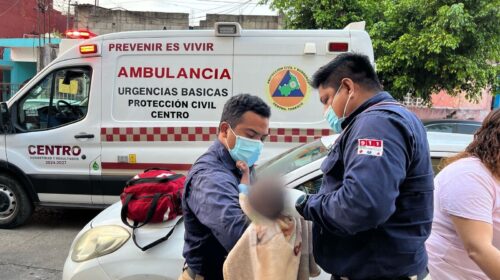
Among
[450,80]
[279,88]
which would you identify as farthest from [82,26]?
[279,88]

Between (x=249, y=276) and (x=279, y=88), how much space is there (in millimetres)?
3522

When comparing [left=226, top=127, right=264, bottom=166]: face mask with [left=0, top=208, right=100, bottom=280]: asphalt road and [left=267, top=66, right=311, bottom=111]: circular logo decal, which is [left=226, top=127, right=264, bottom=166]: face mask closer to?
[left=267, top=66, right=311, bottom=111]: circular logo decal

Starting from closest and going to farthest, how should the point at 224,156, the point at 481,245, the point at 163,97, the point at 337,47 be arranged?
the point at 481,245 < the point at 224,156 < the point at 337,47 < the point at 163,97

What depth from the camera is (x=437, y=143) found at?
2955 mm

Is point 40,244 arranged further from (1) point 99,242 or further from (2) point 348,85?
(2) point 348,85

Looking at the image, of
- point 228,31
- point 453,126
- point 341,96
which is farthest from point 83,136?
point 453,126

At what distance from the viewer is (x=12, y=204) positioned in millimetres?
5281

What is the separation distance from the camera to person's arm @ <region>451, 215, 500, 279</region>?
5.04 ft

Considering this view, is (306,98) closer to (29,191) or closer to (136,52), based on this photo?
(136,52)

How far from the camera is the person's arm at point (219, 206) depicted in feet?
4.62

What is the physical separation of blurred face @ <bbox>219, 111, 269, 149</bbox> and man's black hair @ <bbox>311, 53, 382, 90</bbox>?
339mm

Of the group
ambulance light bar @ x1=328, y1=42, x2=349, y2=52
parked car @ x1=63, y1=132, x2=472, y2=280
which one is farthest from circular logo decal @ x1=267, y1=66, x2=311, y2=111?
parked car @ x1=63, y1=132, x2=472, y2=280

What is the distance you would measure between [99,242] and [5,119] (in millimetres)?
3388

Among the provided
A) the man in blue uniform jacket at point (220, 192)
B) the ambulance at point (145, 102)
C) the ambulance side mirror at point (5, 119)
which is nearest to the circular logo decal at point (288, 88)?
the ambulance at point (145, 102)
